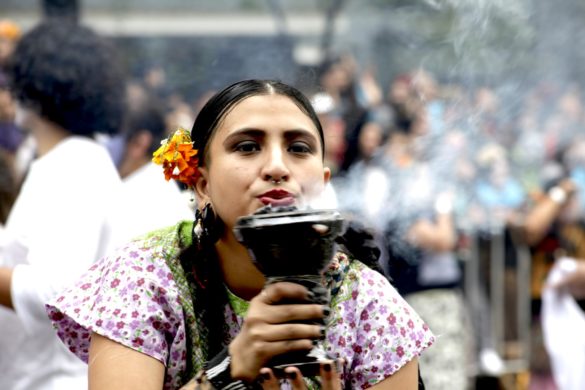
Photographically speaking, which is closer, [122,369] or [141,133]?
[122,369]

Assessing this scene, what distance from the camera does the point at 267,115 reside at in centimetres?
272

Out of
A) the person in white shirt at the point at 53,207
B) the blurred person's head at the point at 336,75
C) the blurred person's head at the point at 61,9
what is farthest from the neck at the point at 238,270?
the blurred person's head at the point at 336,75

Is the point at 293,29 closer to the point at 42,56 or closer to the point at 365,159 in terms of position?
the point at 365,159

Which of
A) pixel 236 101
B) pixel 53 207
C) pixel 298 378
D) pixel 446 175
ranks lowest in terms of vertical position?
pixel 298 378

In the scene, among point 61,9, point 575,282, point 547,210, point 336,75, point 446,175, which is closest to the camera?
point 575,282

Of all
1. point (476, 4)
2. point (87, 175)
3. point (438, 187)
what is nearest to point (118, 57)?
point (87, 175)

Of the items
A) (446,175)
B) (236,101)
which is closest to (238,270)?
(236,101)

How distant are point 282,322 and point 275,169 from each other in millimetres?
381

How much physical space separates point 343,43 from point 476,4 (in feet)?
11.2

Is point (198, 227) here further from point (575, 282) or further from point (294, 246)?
point (575, 282)

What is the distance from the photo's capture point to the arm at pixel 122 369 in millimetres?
2652

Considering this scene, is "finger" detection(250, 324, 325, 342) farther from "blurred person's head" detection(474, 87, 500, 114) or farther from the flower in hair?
"blurred person's head" detection(474, 87, 500, 114)

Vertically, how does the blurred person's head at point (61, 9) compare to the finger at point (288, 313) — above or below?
above

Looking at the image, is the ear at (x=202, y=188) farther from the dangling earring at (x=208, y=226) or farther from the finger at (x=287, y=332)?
the finger at (x=287, y=332)
